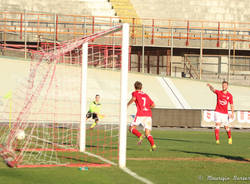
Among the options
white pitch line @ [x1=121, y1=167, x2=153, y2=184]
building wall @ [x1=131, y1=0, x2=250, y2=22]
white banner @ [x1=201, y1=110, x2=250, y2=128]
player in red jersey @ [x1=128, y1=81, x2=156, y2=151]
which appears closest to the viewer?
white pitch line @ [x1=121, y1=167, x2=153, y2=184]

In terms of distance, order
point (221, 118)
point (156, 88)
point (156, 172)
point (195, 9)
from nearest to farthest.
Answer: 1. point (156, 172)
2. point (221, 118)
3. point (156, 88)
4. point (195, 9)

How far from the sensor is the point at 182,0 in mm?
43875

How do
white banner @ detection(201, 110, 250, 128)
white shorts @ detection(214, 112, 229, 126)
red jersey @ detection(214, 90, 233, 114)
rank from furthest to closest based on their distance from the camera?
white banner @ detection(201, 110, 250, 128)
white shorts @ detection(214, 112, 229, 126)
red jersey @ detection(214, 90, 233, 114)

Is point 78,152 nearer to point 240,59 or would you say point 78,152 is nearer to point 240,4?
point 240,59

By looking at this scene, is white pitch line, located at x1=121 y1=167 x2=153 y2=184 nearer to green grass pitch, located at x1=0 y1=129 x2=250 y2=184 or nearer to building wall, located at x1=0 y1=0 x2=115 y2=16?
green grass pitch, located at x1=0 y1=129 x2=250 y2=184

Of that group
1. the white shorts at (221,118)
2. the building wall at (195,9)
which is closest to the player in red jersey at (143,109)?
the white shorts at (221,118)

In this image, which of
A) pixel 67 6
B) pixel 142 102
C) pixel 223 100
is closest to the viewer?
pixel 142 102

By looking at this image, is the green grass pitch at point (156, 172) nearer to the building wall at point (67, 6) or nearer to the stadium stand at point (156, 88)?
the stadium stand at point (156, 88)

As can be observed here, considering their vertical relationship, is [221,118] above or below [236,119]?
above

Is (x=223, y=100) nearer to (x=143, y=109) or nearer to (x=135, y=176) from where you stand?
(x=143, y=109)

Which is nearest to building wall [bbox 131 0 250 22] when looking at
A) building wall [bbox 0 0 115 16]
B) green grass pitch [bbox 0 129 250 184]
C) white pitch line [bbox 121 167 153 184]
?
building wall [bbox 0 0 115 16]

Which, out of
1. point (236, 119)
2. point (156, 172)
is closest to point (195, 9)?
point (236, 119)

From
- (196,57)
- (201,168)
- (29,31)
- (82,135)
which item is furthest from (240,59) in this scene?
(201,168)

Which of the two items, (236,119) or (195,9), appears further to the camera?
(195,9)
